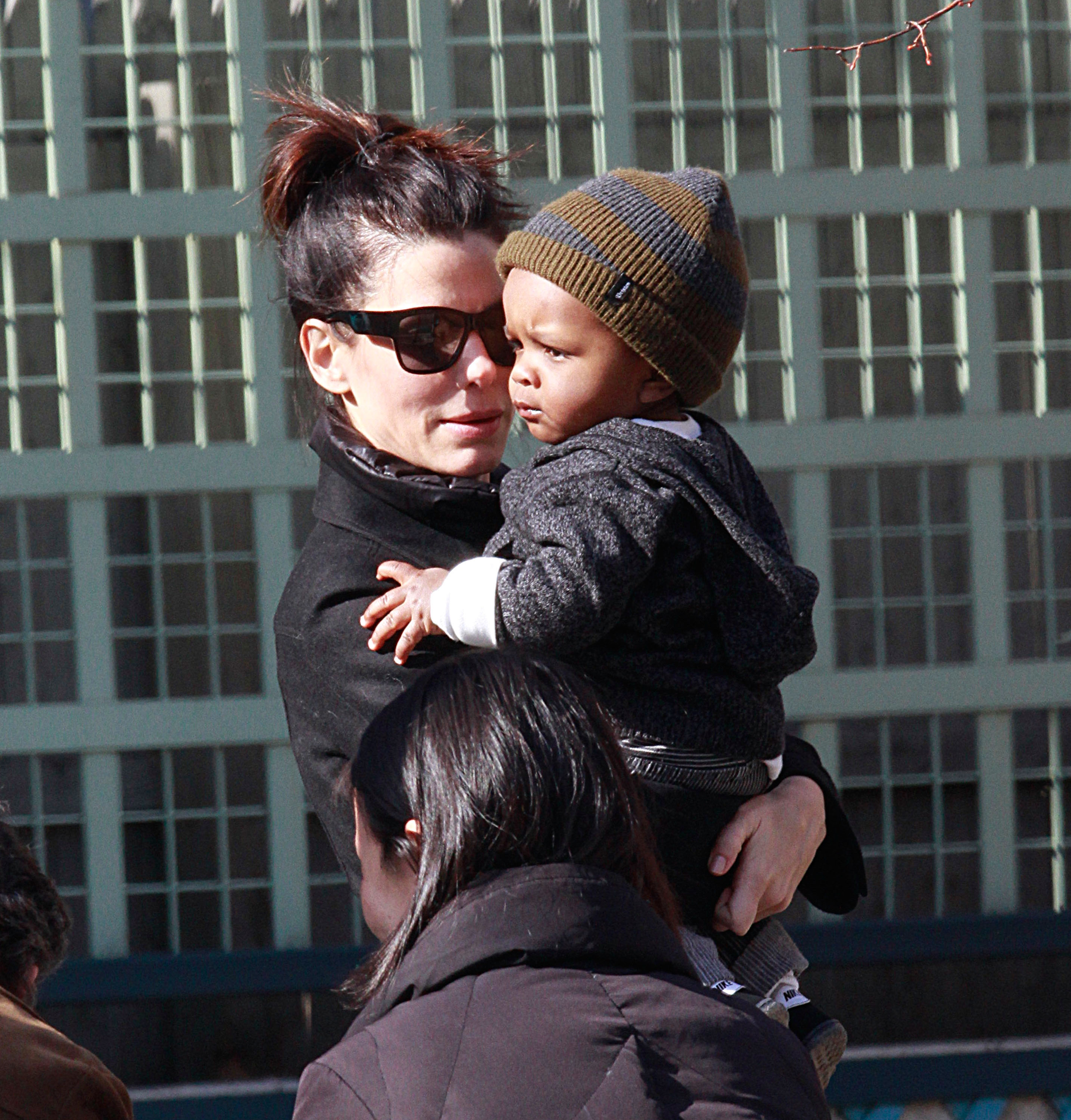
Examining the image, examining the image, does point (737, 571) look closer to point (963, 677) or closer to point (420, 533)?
point (420, 533)

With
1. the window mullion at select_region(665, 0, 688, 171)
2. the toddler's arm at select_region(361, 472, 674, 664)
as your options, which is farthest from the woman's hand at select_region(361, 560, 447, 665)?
the window mullion at select_region(665, 0, 688, 171)

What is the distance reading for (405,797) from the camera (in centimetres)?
161

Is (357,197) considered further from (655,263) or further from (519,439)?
(519,439)

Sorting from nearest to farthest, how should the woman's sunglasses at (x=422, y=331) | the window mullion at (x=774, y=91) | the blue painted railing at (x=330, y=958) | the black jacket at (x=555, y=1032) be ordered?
the black jacket at (x=555, y=1032), the woman's sunglasses at (x=422, y=331), the blue painted railing at (x=330, y=958), the window mullion at (x=774, y=91)

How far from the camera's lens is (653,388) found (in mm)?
1984

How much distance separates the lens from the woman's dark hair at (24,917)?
7.25 ft

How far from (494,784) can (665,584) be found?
0.42m

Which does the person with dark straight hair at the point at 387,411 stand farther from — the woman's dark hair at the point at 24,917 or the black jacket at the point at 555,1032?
the woman's dark hair at the point at 24,917

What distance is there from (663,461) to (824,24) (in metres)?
2.58

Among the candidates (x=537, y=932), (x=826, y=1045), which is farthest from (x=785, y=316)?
(x=537, y=932)

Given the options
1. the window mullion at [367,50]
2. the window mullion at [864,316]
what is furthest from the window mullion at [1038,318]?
the window mullion at [367,50]

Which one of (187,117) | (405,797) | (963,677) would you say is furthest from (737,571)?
(187,117)

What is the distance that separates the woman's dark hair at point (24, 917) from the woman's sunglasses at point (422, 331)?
989 mm

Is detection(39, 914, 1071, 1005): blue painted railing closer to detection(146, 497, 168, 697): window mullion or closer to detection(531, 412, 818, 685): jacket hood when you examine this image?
detection(146, 497, 168, 697): window mullion
